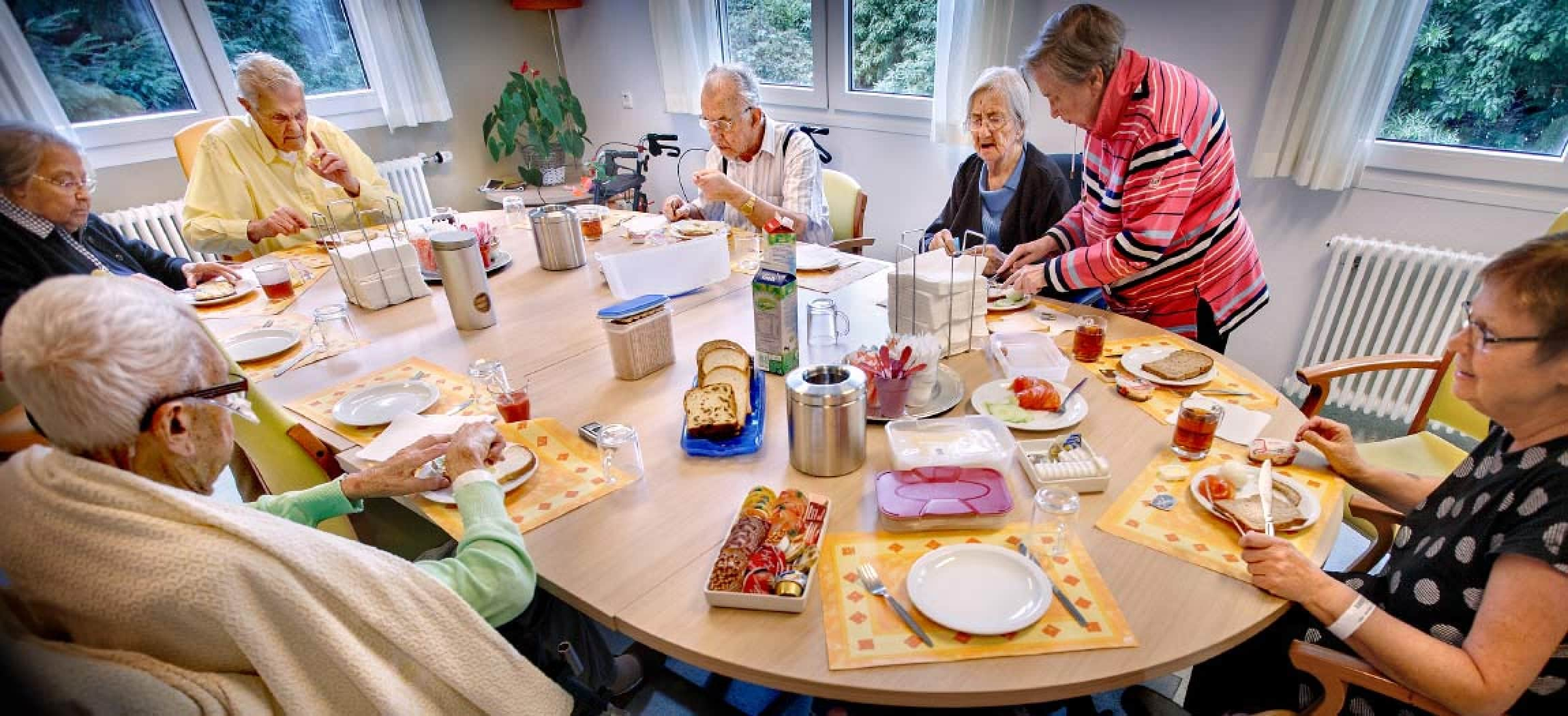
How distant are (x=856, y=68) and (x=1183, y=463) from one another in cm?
306

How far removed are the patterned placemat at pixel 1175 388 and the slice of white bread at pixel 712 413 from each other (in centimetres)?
82

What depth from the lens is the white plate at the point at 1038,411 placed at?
129cm

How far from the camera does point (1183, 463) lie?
3.91 feet

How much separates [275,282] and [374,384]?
0.85 meters

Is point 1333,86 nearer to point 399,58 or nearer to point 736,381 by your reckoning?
point 736,381

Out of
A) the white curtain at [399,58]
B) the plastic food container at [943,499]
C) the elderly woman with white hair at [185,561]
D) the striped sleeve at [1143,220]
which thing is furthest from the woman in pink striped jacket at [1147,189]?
the white curtain at [399,58]

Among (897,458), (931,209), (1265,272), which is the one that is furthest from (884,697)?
(931,209)

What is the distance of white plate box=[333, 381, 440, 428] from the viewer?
56.2 inches

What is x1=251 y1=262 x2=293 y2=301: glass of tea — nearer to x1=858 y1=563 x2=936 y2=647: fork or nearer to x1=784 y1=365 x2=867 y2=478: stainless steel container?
x1=784 y1=365 x2=867 y2=478: stainless steel container

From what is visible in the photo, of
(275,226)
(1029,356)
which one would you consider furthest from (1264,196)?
(275,226)

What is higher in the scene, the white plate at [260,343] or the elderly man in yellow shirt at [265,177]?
the elderly man in yellow shirt at [265,177]

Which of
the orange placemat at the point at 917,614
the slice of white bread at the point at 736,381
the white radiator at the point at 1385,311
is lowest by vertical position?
the white radiator at the point at 1385,311

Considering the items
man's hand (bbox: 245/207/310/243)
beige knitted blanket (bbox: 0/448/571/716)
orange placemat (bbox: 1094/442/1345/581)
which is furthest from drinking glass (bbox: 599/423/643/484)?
man's hand (bbox: 245/207/310/243)

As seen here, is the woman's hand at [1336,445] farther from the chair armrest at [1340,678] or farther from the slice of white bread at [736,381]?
the slice of white bread at [736,381]
